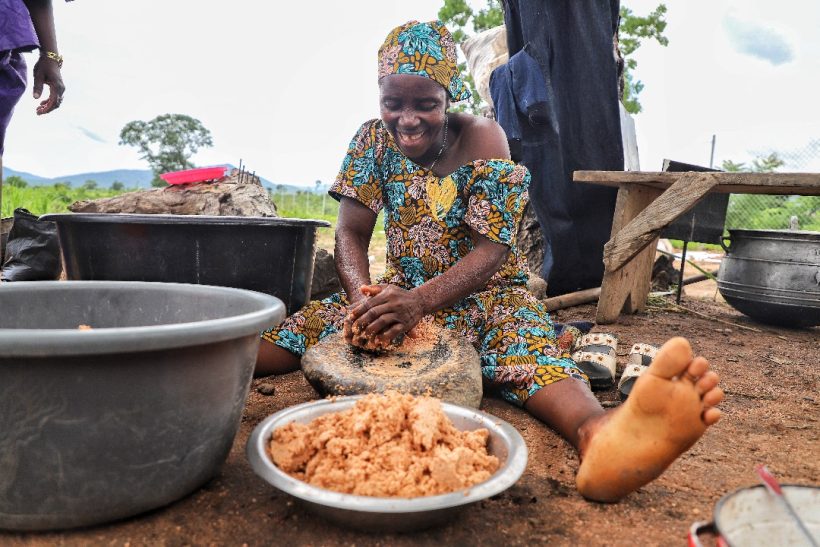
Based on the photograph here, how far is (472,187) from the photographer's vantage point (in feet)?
6.89

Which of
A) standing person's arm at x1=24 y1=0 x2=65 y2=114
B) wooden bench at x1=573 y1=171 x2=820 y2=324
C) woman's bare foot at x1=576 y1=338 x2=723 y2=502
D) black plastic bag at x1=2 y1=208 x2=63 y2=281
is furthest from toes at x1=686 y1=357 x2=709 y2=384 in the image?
black plastic bag at x1=2 y1=208 x2=63 y2=281

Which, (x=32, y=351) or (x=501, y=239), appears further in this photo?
(x=501, y=239)

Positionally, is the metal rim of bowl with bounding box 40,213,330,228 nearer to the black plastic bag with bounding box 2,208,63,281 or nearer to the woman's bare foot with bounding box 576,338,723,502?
the woman's bare foot with bounding box 576,338,723,502

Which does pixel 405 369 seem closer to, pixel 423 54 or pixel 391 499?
pixel 391 499

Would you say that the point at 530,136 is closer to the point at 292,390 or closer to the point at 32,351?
the point at 292,390

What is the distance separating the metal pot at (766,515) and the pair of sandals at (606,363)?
106 cm

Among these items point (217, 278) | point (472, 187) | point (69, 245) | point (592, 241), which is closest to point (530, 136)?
point (592, 241)

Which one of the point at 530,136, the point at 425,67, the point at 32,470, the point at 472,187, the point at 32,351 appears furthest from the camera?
the point at 530,136

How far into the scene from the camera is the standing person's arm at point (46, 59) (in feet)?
8.48

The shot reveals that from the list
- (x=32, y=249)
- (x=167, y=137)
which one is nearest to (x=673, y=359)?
(x=32, y=249)

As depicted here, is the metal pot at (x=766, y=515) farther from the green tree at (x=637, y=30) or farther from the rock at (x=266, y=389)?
the green tree at (x=637, y=30)

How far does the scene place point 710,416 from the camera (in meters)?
1.10

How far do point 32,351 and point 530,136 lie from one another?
3466mm

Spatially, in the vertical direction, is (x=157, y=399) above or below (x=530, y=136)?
below
